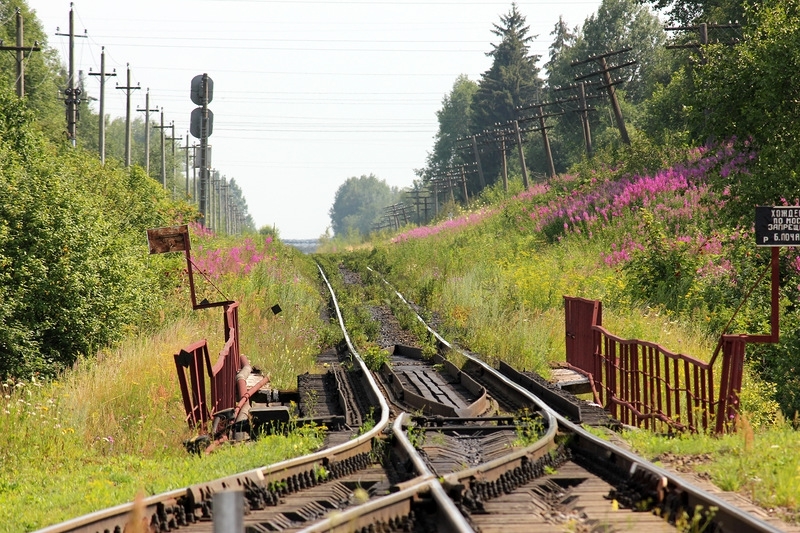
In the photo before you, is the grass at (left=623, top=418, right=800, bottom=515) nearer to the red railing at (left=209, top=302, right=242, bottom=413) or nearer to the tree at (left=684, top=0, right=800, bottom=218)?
the red railing at (left=209, top=302, right=242, bottom=413)

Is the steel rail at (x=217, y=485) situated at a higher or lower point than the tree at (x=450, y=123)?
lower

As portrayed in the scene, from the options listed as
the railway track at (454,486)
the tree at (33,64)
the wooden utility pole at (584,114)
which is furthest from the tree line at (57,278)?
the tree at (33,64)

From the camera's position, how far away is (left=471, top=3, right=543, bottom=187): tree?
359 feet

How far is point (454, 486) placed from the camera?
6809 mm

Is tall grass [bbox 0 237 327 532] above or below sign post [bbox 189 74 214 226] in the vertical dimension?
below

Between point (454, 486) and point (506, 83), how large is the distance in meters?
106

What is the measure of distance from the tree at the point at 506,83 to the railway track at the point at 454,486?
9822cm

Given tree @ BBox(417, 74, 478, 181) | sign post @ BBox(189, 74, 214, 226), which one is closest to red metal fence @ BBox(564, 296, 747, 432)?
sign post @ BBox(189, 74, 214, 226)

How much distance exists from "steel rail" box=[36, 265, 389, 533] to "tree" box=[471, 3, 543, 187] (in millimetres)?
99814

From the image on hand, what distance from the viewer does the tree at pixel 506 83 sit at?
109 metres

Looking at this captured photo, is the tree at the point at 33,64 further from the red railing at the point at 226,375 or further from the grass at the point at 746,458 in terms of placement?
the grass at the point at 746,458

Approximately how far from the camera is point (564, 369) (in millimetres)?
16234

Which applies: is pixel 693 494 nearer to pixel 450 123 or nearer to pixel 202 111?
pixel 202 111

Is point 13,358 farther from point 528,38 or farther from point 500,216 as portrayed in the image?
point 528,38
